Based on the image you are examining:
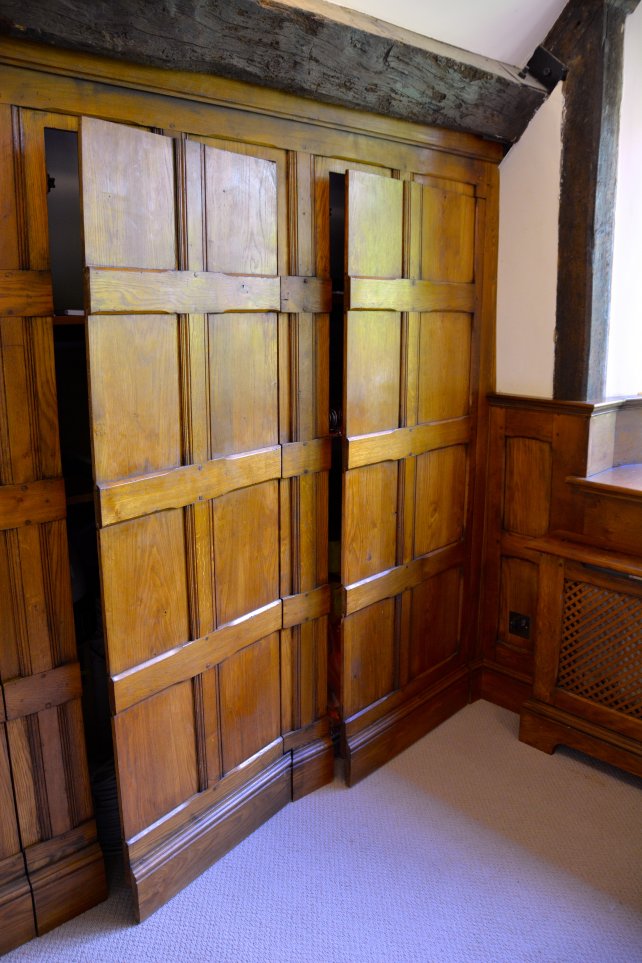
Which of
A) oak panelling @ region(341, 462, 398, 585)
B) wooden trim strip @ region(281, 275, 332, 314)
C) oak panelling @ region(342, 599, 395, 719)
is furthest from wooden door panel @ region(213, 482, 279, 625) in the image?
wooden trim strip @ region(281, 275, 332, 314)

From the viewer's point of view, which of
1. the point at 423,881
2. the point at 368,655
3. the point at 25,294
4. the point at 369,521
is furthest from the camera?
the point at 368,655

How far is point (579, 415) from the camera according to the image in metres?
2.59

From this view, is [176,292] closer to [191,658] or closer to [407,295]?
[407,295]

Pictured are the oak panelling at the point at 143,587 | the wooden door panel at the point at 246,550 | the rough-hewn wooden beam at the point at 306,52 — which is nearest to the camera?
the rough-hewn wooden beam at the point at 306,52

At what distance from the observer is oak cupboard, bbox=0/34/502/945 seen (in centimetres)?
173

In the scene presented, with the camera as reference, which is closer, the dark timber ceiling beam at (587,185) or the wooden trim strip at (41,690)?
the wooden trim strip at (41,690)

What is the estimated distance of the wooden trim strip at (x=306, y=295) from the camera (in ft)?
6.98

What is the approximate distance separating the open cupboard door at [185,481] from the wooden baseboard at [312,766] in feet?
0.42

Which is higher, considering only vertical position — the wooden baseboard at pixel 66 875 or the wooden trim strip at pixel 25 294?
the wooden trim strip at pixel 25 294

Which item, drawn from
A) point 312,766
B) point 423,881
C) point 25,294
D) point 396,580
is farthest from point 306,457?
point 423,881

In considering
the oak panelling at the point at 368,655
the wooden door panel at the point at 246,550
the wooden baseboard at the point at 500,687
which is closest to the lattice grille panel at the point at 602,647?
the wooden baseboard at the point at 500,687

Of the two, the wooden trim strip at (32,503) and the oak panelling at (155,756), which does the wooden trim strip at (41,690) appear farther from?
the wooden trim strip at (32,503)

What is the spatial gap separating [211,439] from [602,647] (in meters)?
1.56

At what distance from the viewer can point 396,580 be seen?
8.54 feet
